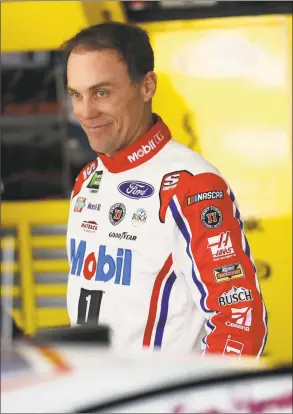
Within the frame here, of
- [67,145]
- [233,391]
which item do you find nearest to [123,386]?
[233,391]

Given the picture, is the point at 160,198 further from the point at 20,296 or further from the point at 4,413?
the point at 20,296

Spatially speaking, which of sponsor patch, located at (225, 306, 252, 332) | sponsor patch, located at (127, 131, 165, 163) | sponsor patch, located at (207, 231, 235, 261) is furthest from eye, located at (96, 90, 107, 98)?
sponsor patch, located at (225, 306, 252, 332)

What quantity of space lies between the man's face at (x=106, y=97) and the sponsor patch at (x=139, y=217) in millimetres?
134

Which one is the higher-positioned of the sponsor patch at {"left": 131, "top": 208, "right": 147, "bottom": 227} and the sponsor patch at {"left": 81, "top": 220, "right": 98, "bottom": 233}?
the sponsor patch at {"left": 131, "top": 208, "right": 147, "bottom": 227}

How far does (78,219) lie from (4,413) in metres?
0.83

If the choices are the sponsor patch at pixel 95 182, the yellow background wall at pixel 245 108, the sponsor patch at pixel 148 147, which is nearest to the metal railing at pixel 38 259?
the yellow background wall at pixel 245 108

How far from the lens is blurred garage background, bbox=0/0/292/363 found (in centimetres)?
353

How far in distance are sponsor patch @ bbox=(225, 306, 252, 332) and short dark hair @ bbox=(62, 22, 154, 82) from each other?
43 centimetres

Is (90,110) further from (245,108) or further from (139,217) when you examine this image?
(245,108)

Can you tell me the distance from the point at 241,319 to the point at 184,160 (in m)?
0.28

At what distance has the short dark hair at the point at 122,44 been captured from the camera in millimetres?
1375

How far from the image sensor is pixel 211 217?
1289 millimetres

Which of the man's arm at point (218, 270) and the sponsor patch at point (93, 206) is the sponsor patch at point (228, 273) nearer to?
the man's arm at point (218, 270)

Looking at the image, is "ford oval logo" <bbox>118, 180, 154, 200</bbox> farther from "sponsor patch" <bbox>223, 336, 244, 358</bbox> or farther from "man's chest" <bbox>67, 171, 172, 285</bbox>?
"sponsor patch" <bbox>223, 336, 244, 358</bbox>
